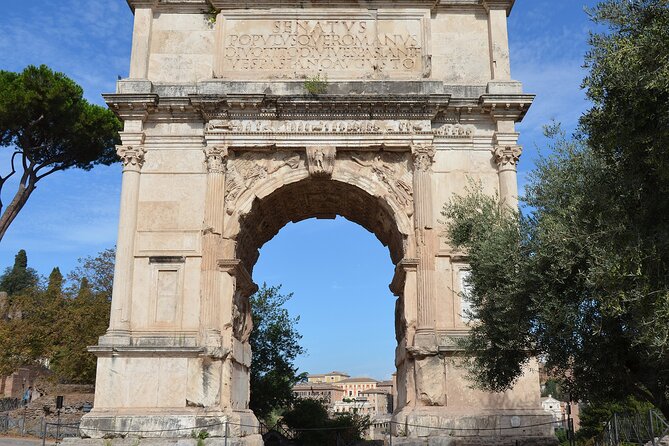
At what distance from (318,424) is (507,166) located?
13205 millimetres

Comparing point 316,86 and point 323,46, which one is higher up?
point 323,46

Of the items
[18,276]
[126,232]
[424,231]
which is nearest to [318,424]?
[424,231]

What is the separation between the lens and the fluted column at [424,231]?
47.0 ft

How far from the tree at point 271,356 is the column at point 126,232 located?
12.2 metres

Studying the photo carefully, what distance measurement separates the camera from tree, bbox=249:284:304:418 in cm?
2620

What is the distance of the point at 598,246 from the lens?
8773mm

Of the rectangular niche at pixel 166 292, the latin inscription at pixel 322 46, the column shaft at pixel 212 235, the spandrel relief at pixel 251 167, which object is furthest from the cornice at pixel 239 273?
the latin inscription at pixel 322 46

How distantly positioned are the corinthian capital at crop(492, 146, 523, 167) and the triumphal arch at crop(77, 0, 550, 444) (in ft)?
0.15

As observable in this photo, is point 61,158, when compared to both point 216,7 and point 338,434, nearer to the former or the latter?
point 216,7

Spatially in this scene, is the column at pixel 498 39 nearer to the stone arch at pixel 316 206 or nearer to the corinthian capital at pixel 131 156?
the stone arch at pixel 316 206

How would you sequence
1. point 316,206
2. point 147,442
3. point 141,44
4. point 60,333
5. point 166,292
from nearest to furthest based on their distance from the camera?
point 147,442
point 166,292
point 141,44
point 316,206
point 60,333

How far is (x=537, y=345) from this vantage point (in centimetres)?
1042

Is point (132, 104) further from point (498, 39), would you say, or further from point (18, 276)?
point (18, 276)

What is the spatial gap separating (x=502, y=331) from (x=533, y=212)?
1.85 m
